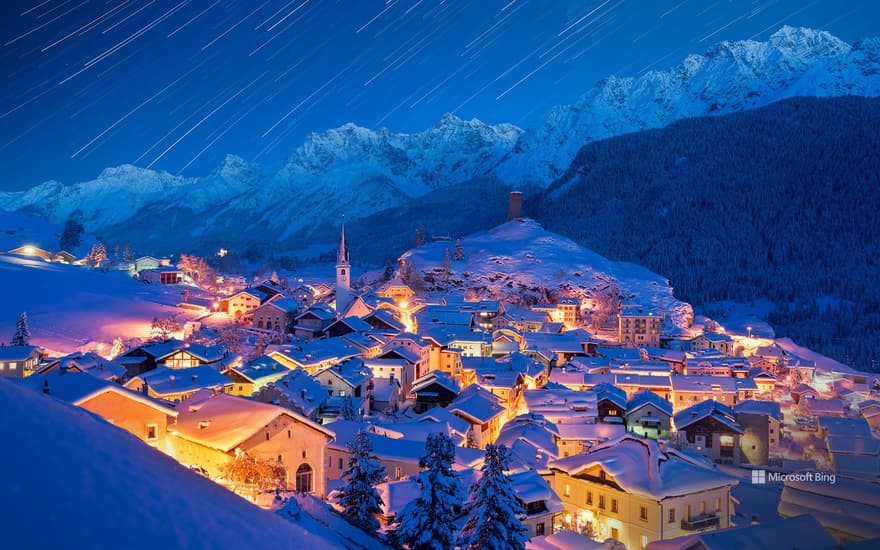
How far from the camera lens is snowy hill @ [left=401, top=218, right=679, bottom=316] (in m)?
88.9

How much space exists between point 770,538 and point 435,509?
9404mm

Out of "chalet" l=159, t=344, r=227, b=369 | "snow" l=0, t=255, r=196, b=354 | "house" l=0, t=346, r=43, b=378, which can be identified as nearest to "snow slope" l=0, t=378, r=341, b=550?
"house" l=0, t=346, r=43, b=378

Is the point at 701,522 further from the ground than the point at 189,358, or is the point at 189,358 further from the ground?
the point at 189,358

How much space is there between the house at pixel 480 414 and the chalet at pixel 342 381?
6096 millimetres

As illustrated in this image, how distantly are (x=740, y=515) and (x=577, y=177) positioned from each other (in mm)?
137040

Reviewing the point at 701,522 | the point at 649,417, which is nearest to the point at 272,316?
the point at 649,417

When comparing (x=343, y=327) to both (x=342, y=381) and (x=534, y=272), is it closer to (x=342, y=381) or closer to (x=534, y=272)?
(x=342, y=381)

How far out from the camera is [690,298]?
11625 centimetres

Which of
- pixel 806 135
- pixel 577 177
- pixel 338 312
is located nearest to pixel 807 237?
pixel 806 135

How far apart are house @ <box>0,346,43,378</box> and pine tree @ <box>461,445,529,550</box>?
33003 millimetres

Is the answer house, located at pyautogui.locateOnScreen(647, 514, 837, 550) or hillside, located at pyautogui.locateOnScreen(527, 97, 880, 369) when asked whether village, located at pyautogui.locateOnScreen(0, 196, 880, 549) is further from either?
hillside, located at pyautogui.locateOnScreen(527, 97, 880, 369)

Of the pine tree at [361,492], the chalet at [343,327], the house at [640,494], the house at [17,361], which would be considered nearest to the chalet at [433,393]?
the chalet at [343,327]

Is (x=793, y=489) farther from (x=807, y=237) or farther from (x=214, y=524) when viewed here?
(x=807, y=237)

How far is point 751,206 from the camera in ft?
467
